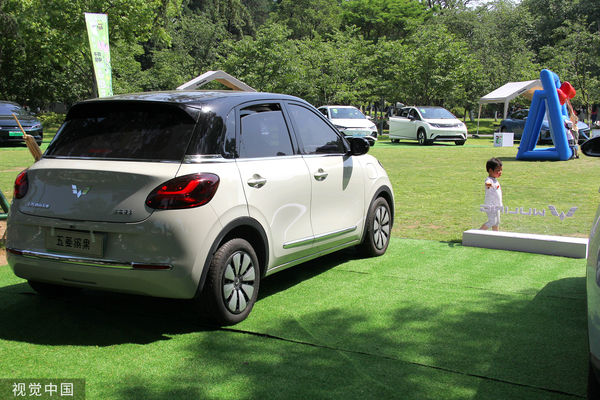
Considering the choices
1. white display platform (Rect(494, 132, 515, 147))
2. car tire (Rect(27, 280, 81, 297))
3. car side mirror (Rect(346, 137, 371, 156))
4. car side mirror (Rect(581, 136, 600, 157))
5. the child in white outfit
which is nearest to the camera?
car side mirror (Rect(581, 136, 600, 157))

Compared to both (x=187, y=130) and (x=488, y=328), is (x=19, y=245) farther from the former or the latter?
(x=488, y=328)

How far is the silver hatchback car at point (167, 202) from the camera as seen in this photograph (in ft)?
13.5

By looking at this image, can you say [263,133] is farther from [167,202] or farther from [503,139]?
[503,139]

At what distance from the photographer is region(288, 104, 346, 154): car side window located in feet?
18.3

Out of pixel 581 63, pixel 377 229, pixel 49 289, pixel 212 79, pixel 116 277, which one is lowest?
pixel 49 289

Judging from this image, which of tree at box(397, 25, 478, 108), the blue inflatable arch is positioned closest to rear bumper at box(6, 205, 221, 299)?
the blue inflatable arch

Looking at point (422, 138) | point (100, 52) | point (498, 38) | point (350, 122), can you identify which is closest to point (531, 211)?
point (100, 52)

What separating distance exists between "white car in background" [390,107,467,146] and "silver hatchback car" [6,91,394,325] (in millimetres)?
22418

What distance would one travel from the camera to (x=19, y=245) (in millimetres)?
4445

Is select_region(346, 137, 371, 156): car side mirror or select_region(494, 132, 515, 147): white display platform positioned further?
select_region(494, 132, 515, 147): white display platform

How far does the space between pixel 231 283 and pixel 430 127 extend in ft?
76.7

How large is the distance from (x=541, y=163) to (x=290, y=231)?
14.7 metres

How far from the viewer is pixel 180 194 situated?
4.11 m

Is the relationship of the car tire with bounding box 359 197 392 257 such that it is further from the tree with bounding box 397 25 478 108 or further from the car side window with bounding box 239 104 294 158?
the tree with bounding box 397 25 478 108
